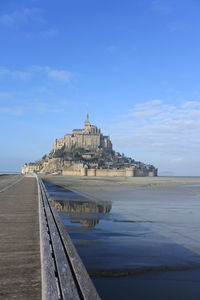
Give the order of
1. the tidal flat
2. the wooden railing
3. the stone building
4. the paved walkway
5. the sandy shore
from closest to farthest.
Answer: the wooden railing < the paved walkway < the tidal flat < the sandy shore < the stone building

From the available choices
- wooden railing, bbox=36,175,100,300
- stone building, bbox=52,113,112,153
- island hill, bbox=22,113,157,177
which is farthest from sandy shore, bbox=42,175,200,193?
stone building, bbox=52,113,112,153

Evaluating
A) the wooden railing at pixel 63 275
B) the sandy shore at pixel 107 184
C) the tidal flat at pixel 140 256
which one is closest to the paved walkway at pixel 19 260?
the wooden railing at pixel 63 275

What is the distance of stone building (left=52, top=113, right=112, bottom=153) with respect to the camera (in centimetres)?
19162

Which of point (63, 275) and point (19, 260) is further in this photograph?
point (19, 260)

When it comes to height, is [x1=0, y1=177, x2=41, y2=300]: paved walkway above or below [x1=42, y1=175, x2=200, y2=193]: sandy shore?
above

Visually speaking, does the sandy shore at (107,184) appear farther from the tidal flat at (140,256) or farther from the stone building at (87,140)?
the stone building at (87,140)

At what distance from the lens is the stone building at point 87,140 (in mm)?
191625

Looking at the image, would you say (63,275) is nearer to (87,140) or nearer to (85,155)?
(85,155)

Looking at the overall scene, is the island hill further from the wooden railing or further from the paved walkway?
the wooden railing

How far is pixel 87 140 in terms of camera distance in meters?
191

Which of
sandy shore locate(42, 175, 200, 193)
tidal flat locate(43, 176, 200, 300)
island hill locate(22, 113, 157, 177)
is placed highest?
island hill locate(22, 113, 157, 177)

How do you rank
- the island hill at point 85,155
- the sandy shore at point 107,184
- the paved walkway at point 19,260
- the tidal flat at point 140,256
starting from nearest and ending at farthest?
the paved walkway at point 19,260 → the tidal flat at point 140,256 → the sandy shore at point 107,184 → the island hill at point 85,155

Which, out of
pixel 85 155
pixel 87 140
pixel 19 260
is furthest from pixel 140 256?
pixel 87 140

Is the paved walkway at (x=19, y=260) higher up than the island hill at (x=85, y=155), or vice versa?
the island hill at (x=85, y=155)
